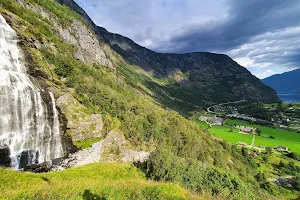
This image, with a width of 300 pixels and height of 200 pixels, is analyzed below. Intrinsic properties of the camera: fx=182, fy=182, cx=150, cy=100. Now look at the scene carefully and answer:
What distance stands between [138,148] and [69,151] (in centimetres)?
2368

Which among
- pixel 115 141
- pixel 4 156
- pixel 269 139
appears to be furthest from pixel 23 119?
pixel 269 139

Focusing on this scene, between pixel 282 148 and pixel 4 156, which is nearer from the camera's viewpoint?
pixel 4 156

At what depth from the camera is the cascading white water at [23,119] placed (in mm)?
34281

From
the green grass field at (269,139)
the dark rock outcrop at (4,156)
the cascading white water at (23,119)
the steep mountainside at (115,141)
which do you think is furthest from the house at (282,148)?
the dark rock outcrop at (4,156)

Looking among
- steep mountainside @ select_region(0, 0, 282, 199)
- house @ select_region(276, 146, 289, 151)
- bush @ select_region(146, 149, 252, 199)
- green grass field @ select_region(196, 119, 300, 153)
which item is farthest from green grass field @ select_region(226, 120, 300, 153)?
bush @ select_region(146, 149, 252, 199)

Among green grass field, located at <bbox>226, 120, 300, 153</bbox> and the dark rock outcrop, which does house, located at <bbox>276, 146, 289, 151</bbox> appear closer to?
green grass field, located at <bbox>226, 120, 300, 153</bbox>

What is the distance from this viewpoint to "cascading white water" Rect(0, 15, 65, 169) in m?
34.3

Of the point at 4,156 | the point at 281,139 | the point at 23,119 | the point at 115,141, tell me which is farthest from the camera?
the point at 281,139

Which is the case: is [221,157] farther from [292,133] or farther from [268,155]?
[292,133]

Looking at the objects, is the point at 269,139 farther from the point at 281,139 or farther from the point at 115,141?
the point at 115,141

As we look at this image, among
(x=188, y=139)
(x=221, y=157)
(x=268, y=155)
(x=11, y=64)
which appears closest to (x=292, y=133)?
(x=268, y=155)

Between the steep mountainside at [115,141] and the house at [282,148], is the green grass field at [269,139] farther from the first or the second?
the steep mountainside at [115,141]

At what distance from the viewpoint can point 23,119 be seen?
1460 inches

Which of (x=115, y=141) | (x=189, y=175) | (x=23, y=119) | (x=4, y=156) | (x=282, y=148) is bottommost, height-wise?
(x=282, y=148)
